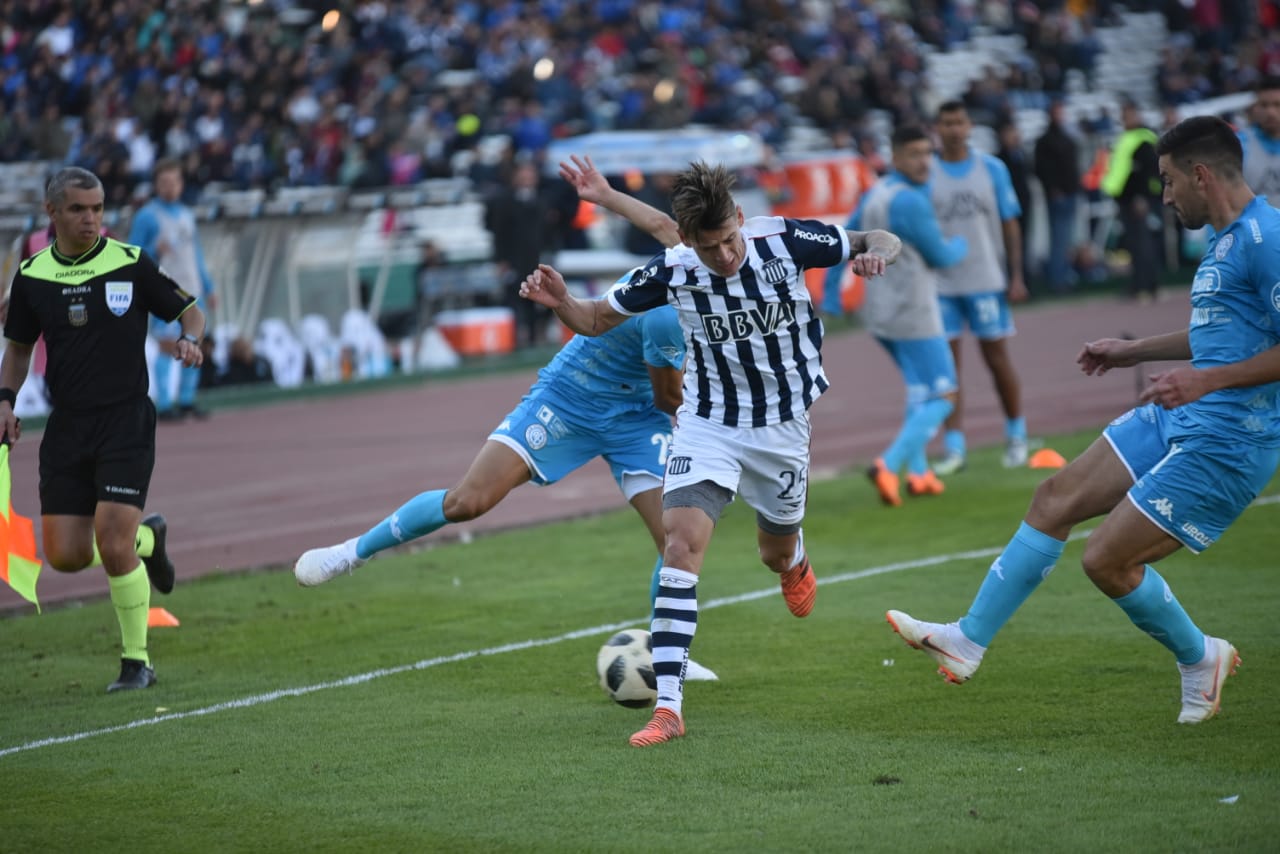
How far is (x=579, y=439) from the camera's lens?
7641 millimetres

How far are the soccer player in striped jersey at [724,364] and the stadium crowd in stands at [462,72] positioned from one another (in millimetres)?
16034

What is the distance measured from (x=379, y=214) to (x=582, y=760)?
1640cm

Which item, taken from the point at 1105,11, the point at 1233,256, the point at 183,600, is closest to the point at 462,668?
the point at 183,600

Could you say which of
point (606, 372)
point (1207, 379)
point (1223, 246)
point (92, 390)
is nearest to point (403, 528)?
point (606, 372)

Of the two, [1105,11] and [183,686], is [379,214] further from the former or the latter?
[1105,11]

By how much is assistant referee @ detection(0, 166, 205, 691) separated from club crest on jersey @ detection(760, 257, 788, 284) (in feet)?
9.37

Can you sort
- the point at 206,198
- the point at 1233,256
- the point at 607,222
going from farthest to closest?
1. the point at 607,222
2. the point at 206,198
3. the point at 1233,256

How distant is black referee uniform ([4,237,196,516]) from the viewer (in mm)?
7719

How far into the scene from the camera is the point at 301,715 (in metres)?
7.15

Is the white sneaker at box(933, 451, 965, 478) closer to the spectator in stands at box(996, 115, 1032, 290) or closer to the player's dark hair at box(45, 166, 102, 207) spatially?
the player's dark hair at box(45, 166, 102, 207)

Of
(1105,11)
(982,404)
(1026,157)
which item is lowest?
(982,404)

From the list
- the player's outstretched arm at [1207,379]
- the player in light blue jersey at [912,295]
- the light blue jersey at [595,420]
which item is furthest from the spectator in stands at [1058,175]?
the player's outstretched arm at [1207,379]

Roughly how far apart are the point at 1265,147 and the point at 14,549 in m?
8.88

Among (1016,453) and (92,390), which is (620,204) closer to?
(92,390)
